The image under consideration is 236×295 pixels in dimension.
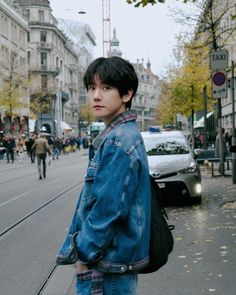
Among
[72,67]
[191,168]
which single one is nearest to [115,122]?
[191,168]

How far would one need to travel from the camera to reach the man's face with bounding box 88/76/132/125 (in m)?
2.98

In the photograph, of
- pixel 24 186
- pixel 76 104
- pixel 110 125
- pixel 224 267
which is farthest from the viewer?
pixel 76 104

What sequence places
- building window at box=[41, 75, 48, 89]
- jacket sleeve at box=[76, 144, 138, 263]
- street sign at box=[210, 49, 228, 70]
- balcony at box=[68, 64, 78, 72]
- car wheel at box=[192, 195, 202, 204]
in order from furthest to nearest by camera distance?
balcony at box=[68, 64, 78, 72] < building window at box=[41, 75, 48, 89] < street sign at box=[210, 49, 228, 70] < car wheel at box=[192, 195, 202, 204] < jacket sleeve at box=[76, 144, 138, 263]

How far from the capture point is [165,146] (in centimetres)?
1406

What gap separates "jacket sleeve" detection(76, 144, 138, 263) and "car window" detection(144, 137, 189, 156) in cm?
1095

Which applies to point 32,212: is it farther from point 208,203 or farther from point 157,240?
point 157,240

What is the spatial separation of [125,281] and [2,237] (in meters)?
6.69

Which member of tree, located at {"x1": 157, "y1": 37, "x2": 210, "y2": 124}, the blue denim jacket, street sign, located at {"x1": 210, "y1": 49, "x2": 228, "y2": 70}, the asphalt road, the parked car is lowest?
the asphalt road

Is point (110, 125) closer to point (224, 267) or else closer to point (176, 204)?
point (224, 267)

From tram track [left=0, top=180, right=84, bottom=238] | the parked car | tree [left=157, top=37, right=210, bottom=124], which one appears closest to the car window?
the parked car

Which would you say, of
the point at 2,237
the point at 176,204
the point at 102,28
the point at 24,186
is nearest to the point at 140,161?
the point at 2,237

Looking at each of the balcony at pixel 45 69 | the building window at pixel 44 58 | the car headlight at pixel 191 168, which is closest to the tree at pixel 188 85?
the car headlight at pixel 191 168

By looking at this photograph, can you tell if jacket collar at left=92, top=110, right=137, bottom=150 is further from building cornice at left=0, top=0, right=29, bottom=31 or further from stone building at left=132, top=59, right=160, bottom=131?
stone building at left=132, top=59, right=160, bottom=131

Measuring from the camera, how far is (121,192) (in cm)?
273
